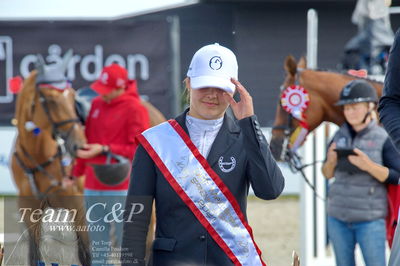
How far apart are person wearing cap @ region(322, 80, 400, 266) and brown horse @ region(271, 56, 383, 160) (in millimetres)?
806

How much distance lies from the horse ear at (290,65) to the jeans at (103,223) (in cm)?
375

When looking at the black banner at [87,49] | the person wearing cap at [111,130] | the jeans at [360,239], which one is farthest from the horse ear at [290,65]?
the black banner at [87,49]

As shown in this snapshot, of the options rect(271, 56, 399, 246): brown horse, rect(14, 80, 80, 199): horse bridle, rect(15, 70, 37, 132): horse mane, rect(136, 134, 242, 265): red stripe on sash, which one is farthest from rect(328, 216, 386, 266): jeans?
rect(15, 70, 37, 132): horse mane

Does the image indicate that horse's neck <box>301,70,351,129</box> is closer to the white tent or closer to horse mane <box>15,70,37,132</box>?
horse mane <box>15,70,37,132</box>

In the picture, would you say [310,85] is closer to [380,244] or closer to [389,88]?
[380,244]

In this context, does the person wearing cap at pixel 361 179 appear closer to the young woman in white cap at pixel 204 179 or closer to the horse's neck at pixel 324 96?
the horse's neck at pixel 324 96

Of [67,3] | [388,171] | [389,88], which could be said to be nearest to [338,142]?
[388,171]

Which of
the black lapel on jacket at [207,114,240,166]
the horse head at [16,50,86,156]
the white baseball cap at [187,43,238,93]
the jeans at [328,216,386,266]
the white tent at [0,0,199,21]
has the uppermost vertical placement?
the white tent at [0,0,199,21]

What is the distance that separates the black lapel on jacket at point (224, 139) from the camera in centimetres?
296

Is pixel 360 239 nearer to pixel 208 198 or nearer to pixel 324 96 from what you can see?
pixel 324 96

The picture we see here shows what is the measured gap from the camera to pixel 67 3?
12328mm

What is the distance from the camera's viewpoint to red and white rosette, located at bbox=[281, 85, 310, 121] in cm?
641

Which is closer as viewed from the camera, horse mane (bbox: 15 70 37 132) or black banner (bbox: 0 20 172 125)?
horse mane (bbox: 15 70 37 132)

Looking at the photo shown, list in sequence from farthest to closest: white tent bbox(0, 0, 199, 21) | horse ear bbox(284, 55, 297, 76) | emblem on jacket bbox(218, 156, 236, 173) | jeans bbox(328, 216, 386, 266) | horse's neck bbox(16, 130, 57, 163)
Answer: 1. white tent bbox(0, 0, 199, 21)
2. horse's neck bbox(16, 130, 57, 163)
3. horse ear bbox(284, 55, 297, 76)
4. jeans bbox(328, 216, 386, 266)
5. emblem on jacket bbox(218, 156, 236, 173)
